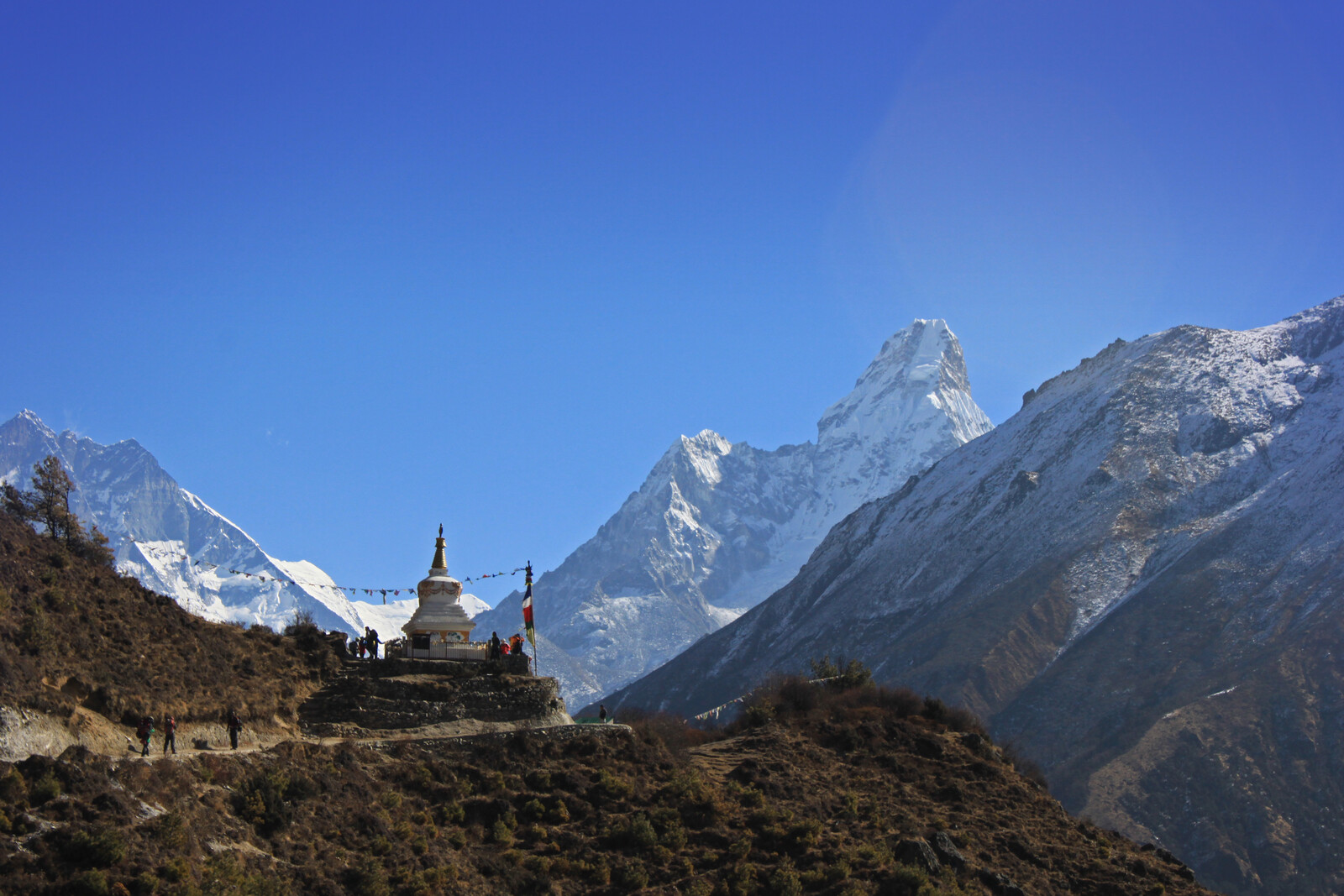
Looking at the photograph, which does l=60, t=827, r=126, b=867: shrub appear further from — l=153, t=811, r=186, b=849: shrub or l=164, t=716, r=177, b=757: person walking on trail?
l=164, t=716, r=177, b=757: person walking on trail

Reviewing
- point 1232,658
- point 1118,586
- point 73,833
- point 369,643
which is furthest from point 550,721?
point 1118,586

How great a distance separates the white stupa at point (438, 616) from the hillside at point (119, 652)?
11.9 ft

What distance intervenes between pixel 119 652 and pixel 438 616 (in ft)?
42.4

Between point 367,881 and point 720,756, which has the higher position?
point 720,756

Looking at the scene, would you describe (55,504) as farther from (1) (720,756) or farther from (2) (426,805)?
(1) (720,756)

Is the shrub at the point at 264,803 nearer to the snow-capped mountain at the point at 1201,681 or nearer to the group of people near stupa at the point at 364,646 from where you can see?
the group of people near stupa at the point at 364,646

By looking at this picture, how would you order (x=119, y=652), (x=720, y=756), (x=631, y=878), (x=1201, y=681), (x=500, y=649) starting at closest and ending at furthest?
(x=119, y=652) → (x=631, y=878) → (x=500, y=649) → (x=720, y=756) → (x=1201, y=681)

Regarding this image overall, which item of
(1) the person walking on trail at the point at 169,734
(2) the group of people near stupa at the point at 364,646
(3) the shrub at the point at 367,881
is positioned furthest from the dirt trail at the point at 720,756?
(1) the person walking on trail at the point at 169,734

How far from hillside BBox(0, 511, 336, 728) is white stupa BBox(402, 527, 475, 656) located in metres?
3.62

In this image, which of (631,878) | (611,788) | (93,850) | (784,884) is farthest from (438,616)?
Result: (93,850)

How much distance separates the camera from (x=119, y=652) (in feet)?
116

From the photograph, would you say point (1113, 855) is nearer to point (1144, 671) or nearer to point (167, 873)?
point (167, 873)

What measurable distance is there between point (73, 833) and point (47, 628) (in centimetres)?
939

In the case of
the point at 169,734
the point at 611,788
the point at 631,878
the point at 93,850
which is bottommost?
the point at 631,878
